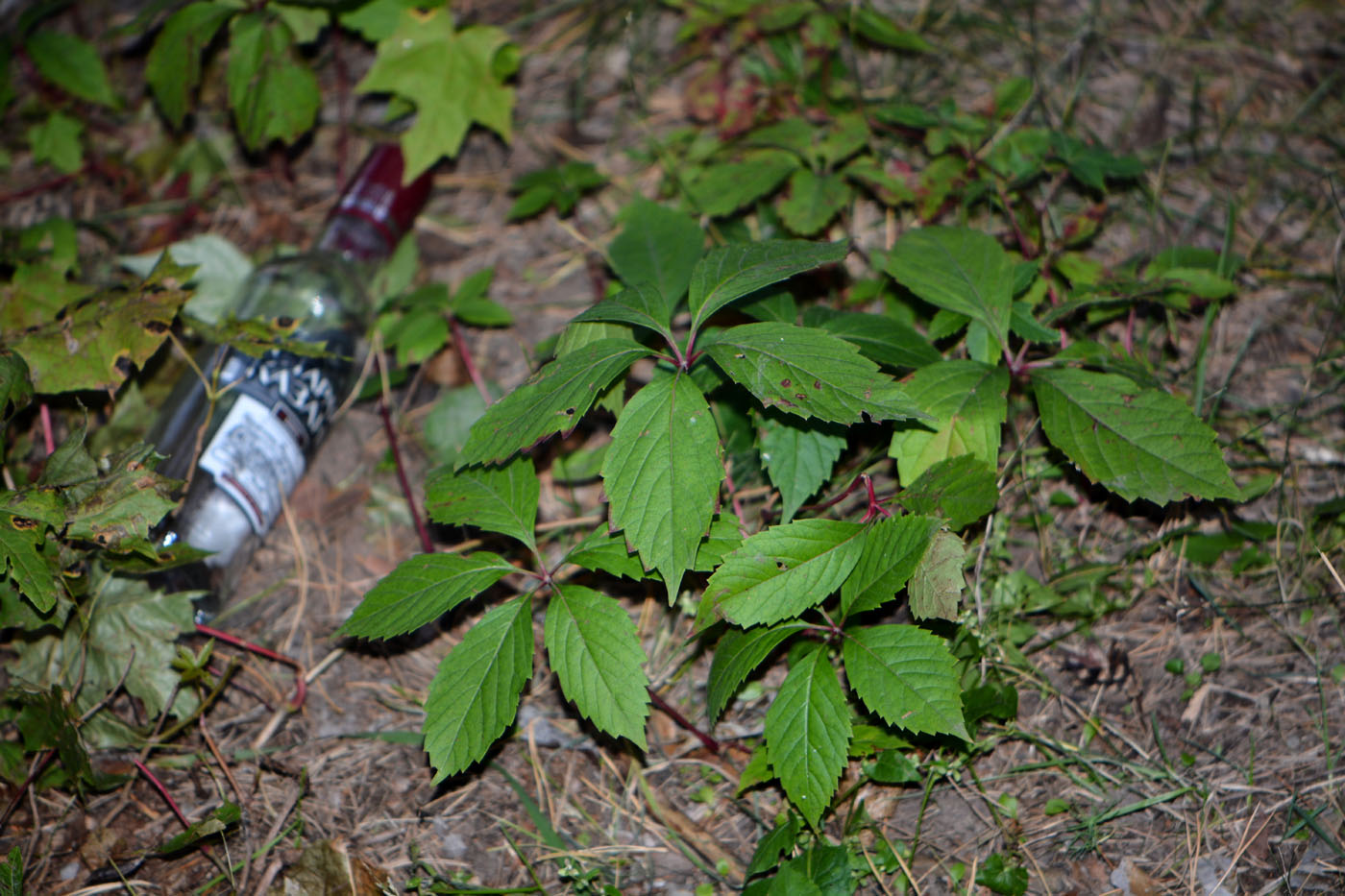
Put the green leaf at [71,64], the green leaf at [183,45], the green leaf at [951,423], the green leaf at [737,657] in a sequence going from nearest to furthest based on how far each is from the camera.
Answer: the green leaf at [737,657], the green leaf at [951,423], the green leaf at [183,45], the green leaf at [71,64]

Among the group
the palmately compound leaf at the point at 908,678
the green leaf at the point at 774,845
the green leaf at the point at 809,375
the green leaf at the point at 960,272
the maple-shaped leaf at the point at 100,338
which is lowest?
the green leaf at the point at 774,845

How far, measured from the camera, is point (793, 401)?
1.37m

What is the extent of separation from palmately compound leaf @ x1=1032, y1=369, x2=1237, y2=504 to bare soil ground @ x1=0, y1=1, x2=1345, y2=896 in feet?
0.82

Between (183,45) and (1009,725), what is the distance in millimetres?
2581

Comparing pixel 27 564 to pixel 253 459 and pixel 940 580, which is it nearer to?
pixel 253 459

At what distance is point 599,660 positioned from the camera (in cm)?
139

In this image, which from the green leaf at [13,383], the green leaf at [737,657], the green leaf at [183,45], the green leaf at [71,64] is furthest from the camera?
the green leaf at [71,64]

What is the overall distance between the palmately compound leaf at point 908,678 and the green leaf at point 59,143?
2654 millimetres

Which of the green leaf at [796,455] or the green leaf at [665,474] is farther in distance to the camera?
the green leaf at [796,455]

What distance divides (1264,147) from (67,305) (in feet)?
10.2

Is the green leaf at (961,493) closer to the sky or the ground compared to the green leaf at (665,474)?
closer to the ground

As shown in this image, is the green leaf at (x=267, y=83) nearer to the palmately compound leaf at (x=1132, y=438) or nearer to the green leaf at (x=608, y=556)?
the green leaf at (x=608, y=556)

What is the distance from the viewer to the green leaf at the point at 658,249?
71.1 inches

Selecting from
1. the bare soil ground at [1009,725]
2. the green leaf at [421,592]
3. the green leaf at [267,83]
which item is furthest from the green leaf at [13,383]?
the green leaf at [267,83]
